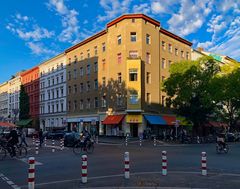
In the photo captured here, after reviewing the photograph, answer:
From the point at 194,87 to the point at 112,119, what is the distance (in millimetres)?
12850

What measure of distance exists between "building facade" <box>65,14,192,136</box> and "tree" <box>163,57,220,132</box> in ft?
17.0

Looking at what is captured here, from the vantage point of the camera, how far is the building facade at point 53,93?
71.9 m

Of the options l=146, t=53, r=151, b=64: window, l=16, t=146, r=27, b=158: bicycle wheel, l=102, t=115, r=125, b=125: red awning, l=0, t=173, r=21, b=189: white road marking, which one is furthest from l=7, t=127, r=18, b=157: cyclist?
l=146, t=53, r=151, b=64: window

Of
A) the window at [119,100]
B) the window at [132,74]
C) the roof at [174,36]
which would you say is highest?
the roof at [174,36]

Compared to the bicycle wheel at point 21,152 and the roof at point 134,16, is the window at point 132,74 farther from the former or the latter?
the bicycle wheel at point 21,152

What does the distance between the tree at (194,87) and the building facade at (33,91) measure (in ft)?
147

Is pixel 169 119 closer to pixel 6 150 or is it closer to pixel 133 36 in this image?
pixel 133 36

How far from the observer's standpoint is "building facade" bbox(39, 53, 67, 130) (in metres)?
71.9

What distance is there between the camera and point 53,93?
7662cm

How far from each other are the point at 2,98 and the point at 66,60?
56915mm

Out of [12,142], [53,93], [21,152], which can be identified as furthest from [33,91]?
[12,142]

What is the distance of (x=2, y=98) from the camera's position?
11919cm

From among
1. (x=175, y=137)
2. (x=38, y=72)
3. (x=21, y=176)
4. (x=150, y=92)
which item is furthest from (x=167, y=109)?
(x=21, y=176)

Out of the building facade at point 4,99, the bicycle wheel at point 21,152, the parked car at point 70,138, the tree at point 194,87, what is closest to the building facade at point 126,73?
the tree at point 194,87
